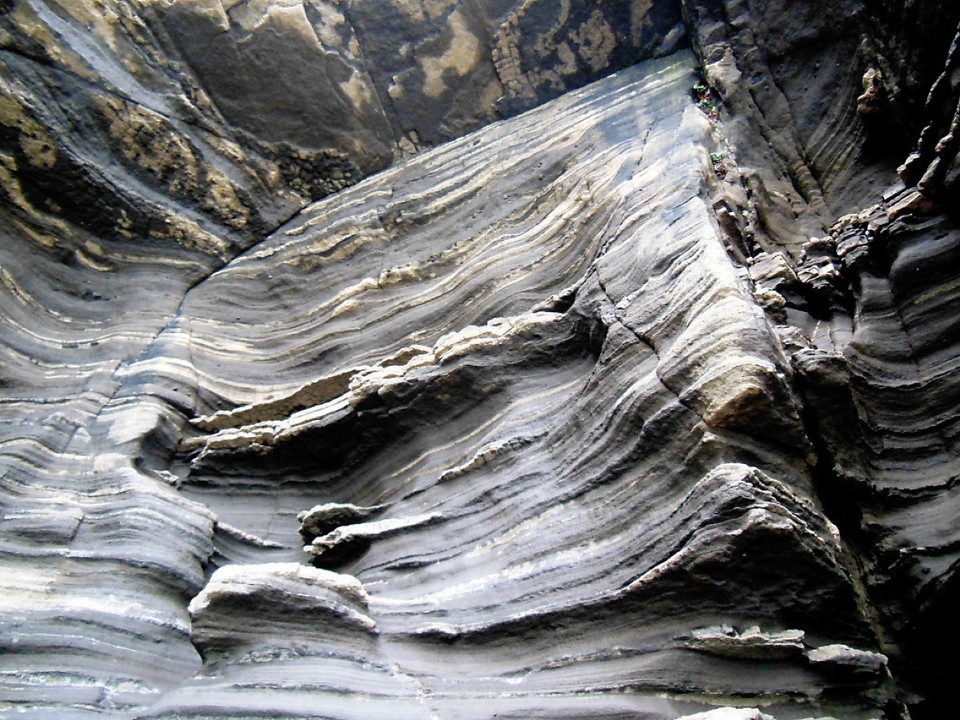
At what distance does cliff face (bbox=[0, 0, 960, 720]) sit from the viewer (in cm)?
374

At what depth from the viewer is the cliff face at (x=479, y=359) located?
374 centimetres

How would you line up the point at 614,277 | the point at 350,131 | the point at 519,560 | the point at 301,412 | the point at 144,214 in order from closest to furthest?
the point at 519,560 < the point at 614,277 < the point at 301,412 < the point at 144,214 < the point at 350,131

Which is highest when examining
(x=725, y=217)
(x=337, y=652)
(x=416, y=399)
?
(x=725, y=217)

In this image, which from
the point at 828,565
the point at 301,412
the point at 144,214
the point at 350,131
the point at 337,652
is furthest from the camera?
the point at 350,131

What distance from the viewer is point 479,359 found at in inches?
217

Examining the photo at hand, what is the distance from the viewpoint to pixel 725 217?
5.58m

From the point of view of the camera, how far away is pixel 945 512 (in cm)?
411

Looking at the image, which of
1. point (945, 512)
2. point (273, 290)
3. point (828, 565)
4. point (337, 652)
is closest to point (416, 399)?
point (337, 652)

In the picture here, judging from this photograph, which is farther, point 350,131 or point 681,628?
point 350,131

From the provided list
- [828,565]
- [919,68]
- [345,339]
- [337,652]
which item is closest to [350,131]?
[345,339]

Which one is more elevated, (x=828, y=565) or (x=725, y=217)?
(x=725, y=217)

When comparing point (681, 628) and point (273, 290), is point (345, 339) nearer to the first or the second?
point (273, 290)

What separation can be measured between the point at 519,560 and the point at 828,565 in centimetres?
166

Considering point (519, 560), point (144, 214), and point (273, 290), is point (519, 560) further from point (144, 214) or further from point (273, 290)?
point (144, 214)
